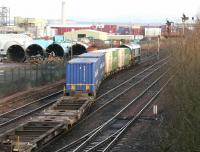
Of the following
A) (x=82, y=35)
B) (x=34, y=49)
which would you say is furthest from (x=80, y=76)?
(x=82, y=35)

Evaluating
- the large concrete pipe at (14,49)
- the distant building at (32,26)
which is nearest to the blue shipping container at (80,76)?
the large concrete pipe at (14,49)

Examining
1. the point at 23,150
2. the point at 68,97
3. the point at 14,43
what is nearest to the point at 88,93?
the point at 68,97

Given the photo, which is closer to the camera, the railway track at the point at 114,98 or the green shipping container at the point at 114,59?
the railway track at the point at 114,98

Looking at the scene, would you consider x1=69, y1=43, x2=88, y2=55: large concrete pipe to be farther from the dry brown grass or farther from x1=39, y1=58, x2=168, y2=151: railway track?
the dry brown grass

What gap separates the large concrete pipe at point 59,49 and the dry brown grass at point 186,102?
3919 cm

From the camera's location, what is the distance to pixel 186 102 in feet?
44.7

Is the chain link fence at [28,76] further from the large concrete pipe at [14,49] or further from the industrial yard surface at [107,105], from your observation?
the large concrete pipe at [14,49]

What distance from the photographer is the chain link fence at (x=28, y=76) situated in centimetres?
3509

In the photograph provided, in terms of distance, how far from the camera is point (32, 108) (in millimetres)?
29172

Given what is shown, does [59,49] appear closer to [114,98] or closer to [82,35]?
[114,98]

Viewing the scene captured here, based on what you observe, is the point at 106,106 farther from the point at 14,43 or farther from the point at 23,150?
the point at 14,43

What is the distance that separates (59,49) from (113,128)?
123 ft

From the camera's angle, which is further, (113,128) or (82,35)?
(82,35)

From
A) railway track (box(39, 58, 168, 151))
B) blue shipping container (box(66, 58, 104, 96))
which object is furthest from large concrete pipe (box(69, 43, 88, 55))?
blue shipping container (box(66, 58, 104, 96))
